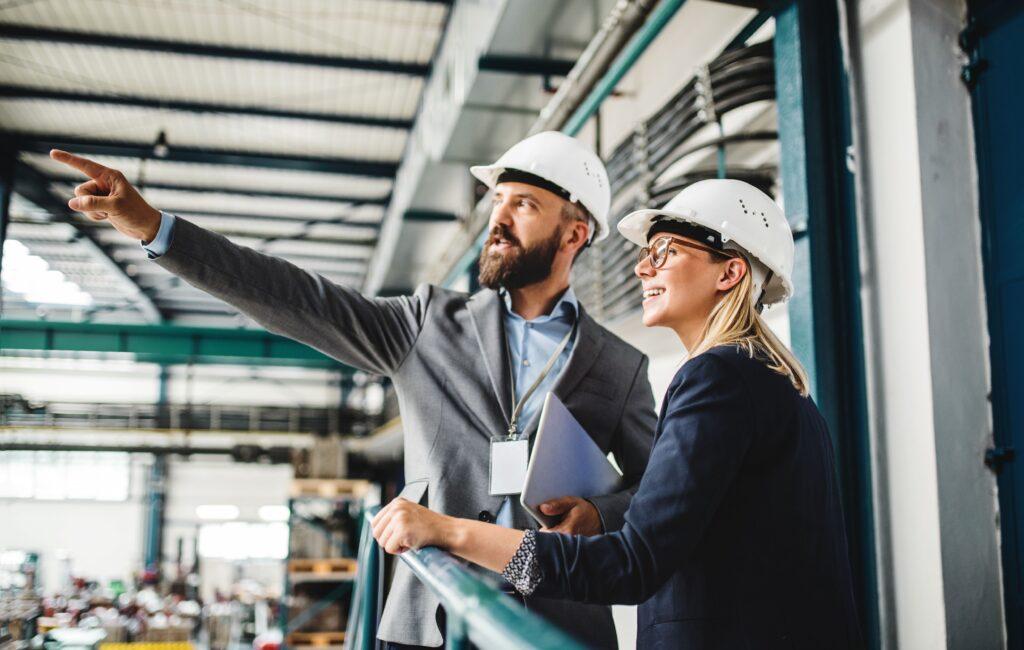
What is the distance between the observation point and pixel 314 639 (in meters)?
11.9

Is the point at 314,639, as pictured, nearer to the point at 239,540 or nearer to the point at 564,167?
the point at 564,167

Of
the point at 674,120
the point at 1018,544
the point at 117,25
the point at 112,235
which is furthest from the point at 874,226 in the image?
the point at 112,235

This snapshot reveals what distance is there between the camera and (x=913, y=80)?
9.10 ft

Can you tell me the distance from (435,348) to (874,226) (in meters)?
1.64

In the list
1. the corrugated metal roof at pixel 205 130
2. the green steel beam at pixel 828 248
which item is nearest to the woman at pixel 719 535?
the green steel beam at pixel 828 248

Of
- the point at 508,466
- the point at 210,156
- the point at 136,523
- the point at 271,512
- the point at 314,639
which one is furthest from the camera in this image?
the point at 271,512

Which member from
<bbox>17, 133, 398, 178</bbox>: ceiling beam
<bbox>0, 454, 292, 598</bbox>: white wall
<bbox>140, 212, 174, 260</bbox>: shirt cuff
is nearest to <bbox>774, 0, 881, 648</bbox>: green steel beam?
<bbox>140, 212, 174, 260</bbox>: shirt cuff

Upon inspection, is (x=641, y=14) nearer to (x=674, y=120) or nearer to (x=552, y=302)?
(x=674, y=120)

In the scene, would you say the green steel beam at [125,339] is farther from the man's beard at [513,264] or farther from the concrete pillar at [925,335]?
the concrete pillar at [925,335]

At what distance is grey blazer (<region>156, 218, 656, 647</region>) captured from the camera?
80.8 inches

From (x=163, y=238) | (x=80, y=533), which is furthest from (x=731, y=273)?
(x=80, y=533)

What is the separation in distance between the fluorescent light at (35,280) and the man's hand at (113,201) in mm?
15204

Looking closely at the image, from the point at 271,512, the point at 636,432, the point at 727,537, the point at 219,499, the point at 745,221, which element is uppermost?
the point at 745,221

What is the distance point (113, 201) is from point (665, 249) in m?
1.25
